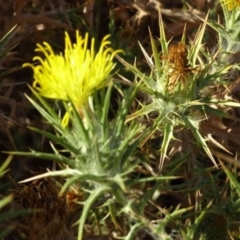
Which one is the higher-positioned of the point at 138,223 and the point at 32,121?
the point at 138,223

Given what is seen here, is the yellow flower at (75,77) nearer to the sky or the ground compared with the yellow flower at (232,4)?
nearer to the sky

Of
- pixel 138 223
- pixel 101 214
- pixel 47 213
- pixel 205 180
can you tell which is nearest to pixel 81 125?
pixel 138 223

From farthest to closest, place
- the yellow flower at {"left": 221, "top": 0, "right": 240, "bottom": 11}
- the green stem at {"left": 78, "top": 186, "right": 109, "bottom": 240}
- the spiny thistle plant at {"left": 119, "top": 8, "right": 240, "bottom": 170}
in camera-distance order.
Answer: the yellow flower at {"left": 221, "top": 0, "right": 240, "bottom": 11}, the spiny thistle plant at {"left": 119, "top": 8, "right": 240, "bottom": 170}, the green stem at {"left": 78, "top": 186, "right": 109, "bottom": 240}

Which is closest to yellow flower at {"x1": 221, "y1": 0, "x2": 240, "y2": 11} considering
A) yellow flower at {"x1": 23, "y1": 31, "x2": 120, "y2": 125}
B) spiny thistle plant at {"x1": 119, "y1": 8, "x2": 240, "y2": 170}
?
spiny thistle plant at {"x1": 119, "y1": 8, "x2": 240, "y2": 170}

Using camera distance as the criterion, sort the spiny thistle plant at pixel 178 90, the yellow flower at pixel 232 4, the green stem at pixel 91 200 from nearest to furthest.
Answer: the green stem at pixel 91 200
the spiny thistle plant at pixel 178 90
the yellow flower at pixel 232 4

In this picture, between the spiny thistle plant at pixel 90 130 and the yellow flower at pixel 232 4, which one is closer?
the spiny thistle plant at pixel 90 130

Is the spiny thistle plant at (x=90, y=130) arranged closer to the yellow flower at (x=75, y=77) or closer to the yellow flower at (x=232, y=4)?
the yellow flower at (x=75, y=77)

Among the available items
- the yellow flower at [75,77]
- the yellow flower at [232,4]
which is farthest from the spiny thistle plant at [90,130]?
the yellow flower at [232,4]

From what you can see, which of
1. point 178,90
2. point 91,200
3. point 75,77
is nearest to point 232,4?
point 178,90

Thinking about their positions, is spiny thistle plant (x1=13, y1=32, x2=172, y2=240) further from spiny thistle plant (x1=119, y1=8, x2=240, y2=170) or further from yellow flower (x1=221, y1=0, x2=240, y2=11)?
yellow flower (x1=221, y1=0, x2=240, y2=11)

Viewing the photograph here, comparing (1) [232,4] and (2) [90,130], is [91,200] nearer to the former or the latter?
(2) [90,130]

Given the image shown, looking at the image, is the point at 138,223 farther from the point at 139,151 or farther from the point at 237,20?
the point at 237,20
